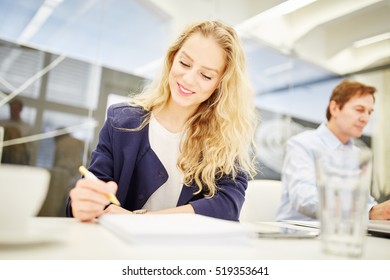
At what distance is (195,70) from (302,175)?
2.06 ft

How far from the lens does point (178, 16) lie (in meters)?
2.87

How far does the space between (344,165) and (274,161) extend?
305cm

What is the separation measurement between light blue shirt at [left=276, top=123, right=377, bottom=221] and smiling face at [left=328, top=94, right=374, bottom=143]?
0.06m

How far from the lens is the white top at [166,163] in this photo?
1.00 meters

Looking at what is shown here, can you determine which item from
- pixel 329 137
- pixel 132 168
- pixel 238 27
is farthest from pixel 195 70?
pixel 238 27

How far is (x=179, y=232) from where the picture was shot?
43cm

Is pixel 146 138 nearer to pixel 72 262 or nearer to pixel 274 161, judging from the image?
pixel 72 262

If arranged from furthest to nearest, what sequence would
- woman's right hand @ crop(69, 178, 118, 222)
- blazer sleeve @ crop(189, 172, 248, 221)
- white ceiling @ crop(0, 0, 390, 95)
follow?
white ceiling @ crop(0, 0, 390, 95), blazer sleeve @ crop(189, 172, 248, 221), woman's right hand @ crop(69, 178, 118, 222)

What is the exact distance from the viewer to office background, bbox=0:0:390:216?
7.62ft

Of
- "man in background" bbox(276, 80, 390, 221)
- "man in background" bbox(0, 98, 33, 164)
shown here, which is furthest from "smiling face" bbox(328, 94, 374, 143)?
"man in background" bbox(0, 98, 33, 164)

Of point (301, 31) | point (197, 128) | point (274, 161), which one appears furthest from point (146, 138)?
point (301, 31)

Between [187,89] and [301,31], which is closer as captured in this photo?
[187,89]

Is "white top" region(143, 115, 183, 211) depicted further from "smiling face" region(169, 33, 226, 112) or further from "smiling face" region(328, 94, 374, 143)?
"smiling face" region(328, 94, 374, 143)

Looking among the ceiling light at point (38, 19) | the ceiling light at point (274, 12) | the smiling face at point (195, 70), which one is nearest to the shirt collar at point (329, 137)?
the smiling face at point (195, 70)
